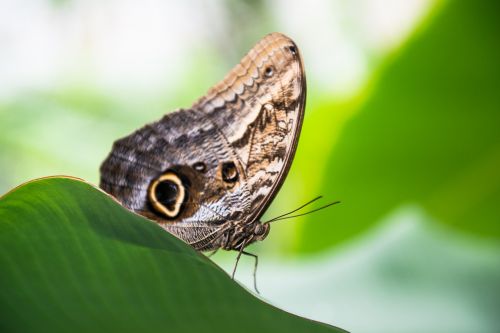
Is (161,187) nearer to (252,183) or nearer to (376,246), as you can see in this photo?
(252,183)

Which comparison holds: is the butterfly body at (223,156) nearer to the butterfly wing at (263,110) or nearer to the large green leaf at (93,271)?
the butterfly wing at (263,110)

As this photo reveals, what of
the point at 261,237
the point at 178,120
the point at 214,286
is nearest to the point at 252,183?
the point at 261,237

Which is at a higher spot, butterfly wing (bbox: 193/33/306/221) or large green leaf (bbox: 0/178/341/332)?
butterfly wing (bbox: 193/33/306/221)

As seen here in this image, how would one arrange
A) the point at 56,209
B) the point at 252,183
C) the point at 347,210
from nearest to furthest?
the point at 56,209
the point at 252,183
the point at 347,210

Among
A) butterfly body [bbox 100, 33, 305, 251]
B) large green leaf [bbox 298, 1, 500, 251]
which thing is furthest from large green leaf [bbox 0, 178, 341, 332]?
large green leaf [bbox 298, 1, 500, 251]

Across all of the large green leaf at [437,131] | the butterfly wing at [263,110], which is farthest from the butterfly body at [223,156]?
the large green leaf at [437,131]

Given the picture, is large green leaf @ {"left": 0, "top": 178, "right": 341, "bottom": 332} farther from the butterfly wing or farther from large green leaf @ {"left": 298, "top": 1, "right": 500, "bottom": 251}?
large green leaf @ {"left": 298, "top": 1, "right": 500, "bottom": 251}

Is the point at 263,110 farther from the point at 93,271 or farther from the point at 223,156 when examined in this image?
the point at 93,271
